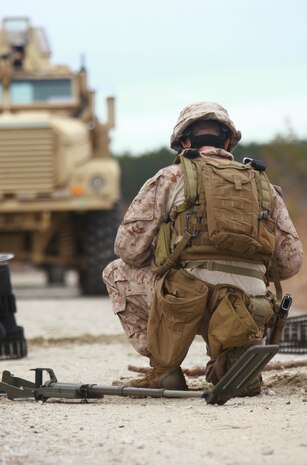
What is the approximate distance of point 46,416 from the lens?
674 centimetres

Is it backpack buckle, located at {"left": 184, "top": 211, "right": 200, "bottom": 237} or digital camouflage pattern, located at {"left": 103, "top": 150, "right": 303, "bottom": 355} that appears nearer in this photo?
backpack buckle, located at {"left": 184, "top": 211, "right": 200, "bottom": 237}

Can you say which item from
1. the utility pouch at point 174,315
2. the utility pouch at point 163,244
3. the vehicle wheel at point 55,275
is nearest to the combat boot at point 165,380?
the utility pouch at point 174,315

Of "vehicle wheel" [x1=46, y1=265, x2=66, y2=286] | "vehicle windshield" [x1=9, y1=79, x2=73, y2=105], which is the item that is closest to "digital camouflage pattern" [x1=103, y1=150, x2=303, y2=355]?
"vehicle windshield" [x1=9, y1=79, x2=73, y2=105]

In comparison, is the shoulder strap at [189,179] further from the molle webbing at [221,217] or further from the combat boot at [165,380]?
the combat boot at [165,380]

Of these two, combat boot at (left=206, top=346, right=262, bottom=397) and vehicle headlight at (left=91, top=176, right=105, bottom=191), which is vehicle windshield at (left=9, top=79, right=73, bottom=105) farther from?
combat boot at (left=206, top=346, right=262, bottom=397)

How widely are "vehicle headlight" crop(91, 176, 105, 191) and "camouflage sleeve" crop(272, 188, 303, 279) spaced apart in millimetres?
11372

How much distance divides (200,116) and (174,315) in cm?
104

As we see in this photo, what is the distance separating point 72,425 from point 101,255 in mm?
12816

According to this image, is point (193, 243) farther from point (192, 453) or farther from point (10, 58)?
point (10, 58)

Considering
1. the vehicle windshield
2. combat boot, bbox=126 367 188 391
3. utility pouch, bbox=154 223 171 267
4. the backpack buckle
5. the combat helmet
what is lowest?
combat boot, bbox=126 367 188 391

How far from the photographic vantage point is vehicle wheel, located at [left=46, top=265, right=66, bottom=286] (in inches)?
1100

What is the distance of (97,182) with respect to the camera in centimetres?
1927

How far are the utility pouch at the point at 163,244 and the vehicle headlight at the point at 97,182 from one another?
11.6 metres

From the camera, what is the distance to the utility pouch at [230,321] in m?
7.29
